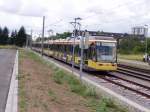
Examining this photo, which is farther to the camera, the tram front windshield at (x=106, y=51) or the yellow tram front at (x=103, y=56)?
the tram front windshield at (x=106, y=51)

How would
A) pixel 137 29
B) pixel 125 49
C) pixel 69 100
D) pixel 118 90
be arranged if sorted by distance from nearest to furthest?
pixel 69 100
pixel 118 90
pixel 125 49
pixel 137 29

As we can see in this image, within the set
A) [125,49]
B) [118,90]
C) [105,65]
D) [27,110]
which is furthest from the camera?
[125,49]

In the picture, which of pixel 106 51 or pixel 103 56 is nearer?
pixel 103 56

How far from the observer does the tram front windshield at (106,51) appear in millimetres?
37688

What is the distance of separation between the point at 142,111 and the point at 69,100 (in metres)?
2.92

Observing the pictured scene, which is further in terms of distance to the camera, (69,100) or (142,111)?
(142,111)

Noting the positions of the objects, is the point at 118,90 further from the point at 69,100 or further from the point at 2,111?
the point at 2,111

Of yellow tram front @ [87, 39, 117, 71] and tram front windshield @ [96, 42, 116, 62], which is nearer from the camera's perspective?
yellow tram front @ [87, 39, 117, 71]

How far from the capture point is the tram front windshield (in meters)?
37.7

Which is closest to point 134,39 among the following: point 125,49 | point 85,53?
point 125,49

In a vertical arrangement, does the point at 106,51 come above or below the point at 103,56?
above

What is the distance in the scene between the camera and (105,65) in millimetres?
37531

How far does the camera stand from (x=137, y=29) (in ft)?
533

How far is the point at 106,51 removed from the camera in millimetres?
37875
